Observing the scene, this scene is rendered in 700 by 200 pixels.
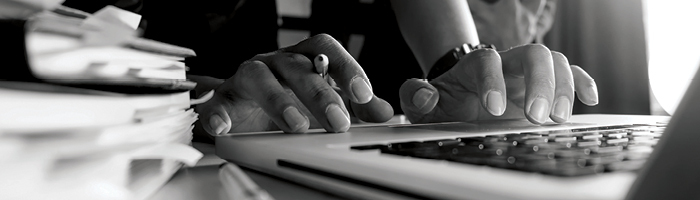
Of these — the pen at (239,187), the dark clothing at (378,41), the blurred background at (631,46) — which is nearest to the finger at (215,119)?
the pen at (239,187)

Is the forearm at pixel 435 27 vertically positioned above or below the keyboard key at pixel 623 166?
below

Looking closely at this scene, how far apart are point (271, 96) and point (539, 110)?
0.28 m

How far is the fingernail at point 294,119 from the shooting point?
468mm

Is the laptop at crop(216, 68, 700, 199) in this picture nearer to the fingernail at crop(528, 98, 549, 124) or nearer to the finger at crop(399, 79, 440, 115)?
the fingernail at crop(528, 98, 549, 124)

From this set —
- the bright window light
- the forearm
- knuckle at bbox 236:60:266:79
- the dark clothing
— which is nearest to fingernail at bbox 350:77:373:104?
knuckle at bbox 236:60:266:79

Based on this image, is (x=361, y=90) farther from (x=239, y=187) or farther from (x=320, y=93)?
(x=239, y=187)

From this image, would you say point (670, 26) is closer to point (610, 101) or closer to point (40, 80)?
point (610, 101)

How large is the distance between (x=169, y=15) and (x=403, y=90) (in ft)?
1.89

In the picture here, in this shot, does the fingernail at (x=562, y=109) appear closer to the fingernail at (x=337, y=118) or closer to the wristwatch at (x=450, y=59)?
the fingernail at (x=337, y=118)

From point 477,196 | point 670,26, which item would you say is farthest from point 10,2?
point 670,26

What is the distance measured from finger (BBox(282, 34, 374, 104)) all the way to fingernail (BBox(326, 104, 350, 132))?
0.03m

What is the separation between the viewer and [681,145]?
124 mm

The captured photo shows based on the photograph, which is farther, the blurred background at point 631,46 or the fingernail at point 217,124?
the blurred background at point 631,46

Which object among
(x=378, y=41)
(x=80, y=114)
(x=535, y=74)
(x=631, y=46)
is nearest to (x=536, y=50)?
(x=535, y=74)
